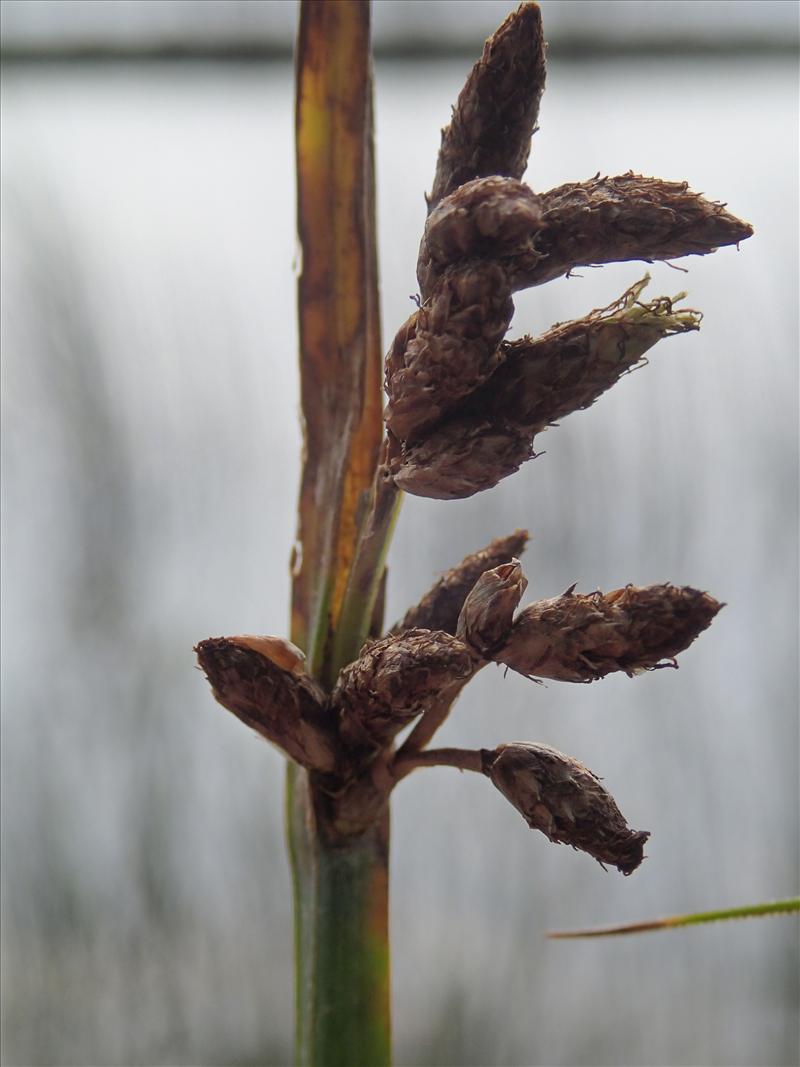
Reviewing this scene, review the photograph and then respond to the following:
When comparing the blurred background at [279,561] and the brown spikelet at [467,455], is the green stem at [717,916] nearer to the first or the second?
the brown spikelet at [467,455]

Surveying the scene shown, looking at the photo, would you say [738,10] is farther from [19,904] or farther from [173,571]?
[19,904]

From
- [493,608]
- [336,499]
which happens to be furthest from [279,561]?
[493,608]

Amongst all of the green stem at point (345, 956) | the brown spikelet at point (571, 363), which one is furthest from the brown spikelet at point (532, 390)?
the green stem at point (345, 956)

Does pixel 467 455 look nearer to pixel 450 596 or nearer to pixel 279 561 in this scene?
pixel 450 596

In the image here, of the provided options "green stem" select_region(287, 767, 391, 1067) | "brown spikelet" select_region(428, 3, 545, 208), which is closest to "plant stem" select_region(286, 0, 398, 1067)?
"green stem" select_region(287, 767, 391, 1067)

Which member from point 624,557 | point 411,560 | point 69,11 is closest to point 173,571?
point 411,560

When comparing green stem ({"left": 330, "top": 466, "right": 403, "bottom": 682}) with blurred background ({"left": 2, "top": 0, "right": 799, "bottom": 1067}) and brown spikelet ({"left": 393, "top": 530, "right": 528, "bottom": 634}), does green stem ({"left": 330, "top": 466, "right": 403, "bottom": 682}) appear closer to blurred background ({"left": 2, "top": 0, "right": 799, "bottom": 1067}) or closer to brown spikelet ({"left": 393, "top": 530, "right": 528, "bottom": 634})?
brown spikelet ({"left": 393, "top": 530, "right": 528, "bottom": 634})
